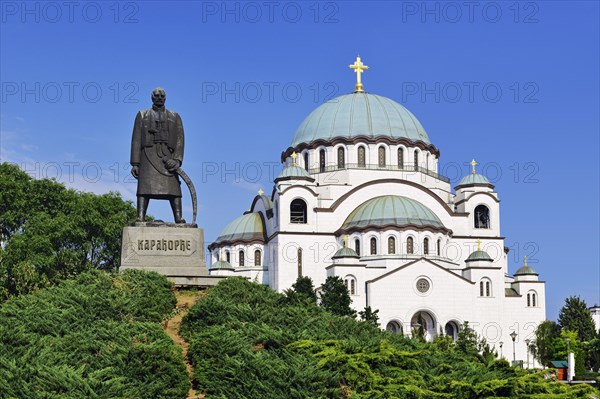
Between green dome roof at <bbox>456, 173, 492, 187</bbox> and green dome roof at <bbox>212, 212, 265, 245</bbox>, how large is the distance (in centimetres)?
1291

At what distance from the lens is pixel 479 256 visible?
5669 centimetres

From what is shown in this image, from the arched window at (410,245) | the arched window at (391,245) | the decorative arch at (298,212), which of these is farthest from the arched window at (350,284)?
the decorative arch at (298,212)

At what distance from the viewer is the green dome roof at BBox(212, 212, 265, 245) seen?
61.5 metres

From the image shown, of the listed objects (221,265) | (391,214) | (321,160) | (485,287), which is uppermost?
(321,160)

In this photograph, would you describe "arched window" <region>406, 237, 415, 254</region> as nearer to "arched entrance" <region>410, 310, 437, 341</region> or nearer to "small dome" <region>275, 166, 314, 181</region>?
"arched entrance" <region>410, 310, 437, 341</region>

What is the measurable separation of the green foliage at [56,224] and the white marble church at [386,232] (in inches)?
517

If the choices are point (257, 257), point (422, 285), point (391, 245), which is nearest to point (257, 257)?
point (257, 257)

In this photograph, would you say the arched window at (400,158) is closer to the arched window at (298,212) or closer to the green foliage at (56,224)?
the arched window at (298,212)

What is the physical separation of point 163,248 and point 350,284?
108 ft

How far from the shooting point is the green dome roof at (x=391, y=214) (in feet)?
184

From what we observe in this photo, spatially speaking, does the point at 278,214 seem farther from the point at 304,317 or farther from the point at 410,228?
the point at 304,317

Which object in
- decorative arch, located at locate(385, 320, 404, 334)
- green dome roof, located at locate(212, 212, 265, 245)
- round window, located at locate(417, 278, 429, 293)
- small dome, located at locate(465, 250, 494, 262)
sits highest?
green dome roof, located at locate(212, 212, 265, 245)

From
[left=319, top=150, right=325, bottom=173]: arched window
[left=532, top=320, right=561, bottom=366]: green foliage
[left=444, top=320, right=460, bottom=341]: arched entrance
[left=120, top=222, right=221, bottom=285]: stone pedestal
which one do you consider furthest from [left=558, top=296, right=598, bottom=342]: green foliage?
[left=120, top=222, right=221, bottom=285]: stone pedestal

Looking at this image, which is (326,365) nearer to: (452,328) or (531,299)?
(452,328)
